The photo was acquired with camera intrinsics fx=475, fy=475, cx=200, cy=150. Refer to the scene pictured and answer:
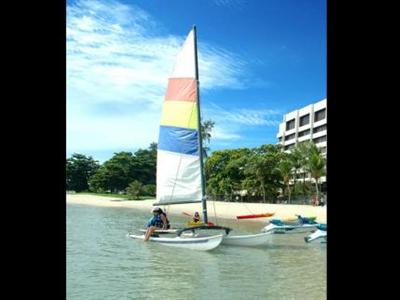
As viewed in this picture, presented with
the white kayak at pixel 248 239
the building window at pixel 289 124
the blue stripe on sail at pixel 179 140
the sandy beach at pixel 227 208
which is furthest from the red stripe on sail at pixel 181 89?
the building window at pixel 289 124

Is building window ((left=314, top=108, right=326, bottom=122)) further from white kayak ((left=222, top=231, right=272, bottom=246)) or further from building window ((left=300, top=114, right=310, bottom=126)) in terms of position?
white kayak ((left=222, top=231, right=272, bottom=246))

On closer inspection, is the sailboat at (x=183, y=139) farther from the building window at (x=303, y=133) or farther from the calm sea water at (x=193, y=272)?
the building window at (x=303, y=133)

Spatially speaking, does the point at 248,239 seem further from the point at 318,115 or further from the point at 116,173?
the point at 318,115

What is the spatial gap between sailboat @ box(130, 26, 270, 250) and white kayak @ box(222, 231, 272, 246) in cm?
4

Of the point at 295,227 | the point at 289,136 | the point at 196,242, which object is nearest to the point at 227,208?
the point at 295,227

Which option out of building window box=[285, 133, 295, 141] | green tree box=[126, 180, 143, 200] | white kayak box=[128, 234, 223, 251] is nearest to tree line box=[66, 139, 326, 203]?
green tree box=[126, 180, 143, 200]

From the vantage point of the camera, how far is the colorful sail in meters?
16.5

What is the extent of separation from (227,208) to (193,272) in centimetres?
2734

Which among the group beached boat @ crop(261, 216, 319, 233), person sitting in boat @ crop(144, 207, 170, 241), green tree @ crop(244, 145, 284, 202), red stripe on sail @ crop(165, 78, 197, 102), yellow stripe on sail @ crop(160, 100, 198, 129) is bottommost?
beached boat @ crop(261, 216, 319, 233)

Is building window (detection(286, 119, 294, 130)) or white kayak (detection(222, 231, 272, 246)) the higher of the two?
building window (detection(286, 119, 294, 130))

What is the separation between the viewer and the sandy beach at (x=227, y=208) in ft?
102
